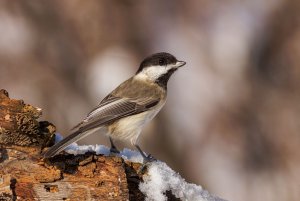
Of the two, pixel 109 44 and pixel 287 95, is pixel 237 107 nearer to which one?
pixel 287 95

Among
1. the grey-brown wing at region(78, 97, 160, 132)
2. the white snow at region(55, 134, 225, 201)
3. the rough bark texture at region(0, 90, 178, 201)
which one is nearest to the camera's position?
the rough bark texture at region(0, 90, 178, 201)

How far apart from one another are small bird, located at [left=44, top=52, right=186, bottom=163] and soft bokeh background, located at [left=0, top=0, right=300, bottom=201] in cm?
316

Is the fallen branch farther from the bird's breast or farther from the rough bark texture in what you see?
the bird's breast

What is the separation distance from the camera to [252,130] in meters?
8.40

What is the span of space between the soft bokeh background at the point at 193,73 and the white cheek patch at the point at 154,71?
3.15m

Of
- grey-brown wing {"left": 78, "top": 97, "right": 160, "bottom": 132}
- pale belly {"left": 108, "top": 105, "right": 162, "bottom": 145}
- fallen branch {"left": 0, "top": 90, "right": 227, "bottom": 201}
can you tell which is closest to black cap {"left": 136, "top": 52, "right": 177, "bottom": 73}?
grey-brown wing {"left": 78, "top": 97, "right": 160, "bottom": 132}

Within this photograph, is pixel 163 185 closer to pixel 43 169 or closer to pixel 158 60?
pixel 43 169

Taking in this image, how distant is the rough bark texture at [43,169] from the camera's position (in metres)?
2.98

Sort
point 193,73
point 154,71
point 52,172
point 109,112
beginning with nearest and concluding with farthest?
1. point 52,172
2. point 109,112
3. point 154,71
4. point 193,73

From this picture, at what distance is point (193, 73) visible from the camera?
28.4ft

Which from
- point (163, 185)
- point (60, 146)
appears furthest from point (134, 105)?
point (60, 146)

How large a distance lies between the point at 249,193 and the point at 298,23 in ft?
9.17

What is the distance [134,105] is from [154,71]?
1.41ft

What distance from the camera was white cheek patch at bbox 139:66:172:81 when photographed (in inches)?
181
